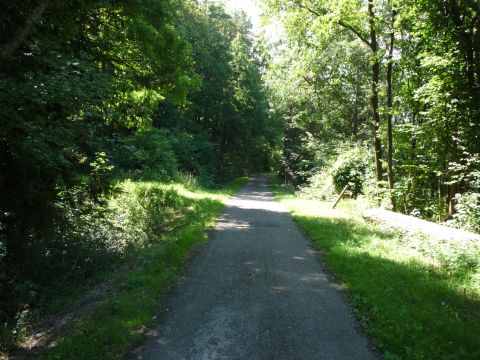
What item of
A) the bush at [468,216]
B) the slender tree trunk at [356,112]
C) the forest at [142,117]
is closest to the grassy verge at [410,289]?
the bush at [468,216]

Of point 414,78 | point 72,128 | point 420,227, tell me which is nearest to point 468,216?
point 420,227

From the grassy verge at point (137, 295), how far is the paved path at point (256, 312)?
0.34m

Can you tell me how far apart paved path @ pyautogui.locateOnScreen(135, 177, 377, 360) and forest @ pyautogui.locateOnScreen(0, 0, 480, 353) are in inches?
93.3

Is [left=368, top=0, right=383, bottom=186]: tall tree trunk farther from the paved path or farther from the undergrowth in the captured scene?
the paved path

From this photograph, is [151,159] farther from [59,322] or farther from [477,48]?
[477,48]

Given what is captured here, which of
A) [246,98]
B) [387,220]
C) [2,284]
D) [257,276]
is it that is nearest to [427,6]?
[387,220]

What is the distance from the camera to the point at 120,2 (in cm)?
846

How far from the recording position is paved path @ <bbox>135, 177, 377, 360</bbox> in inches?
178

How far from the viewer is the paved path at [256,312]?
178 inches

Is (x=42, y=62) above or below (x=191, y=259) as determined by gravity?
above

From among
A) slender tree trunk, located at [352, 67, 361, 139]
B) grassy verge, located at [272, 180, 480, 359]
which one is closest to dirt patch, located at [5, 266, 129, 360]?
grassy verge, located at [272, 180, 480, 359]

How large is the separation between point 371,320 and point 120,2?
845cm

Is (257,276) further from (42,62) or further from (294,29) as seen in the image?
(294,29)

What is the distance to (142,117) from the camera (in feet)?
36.2
